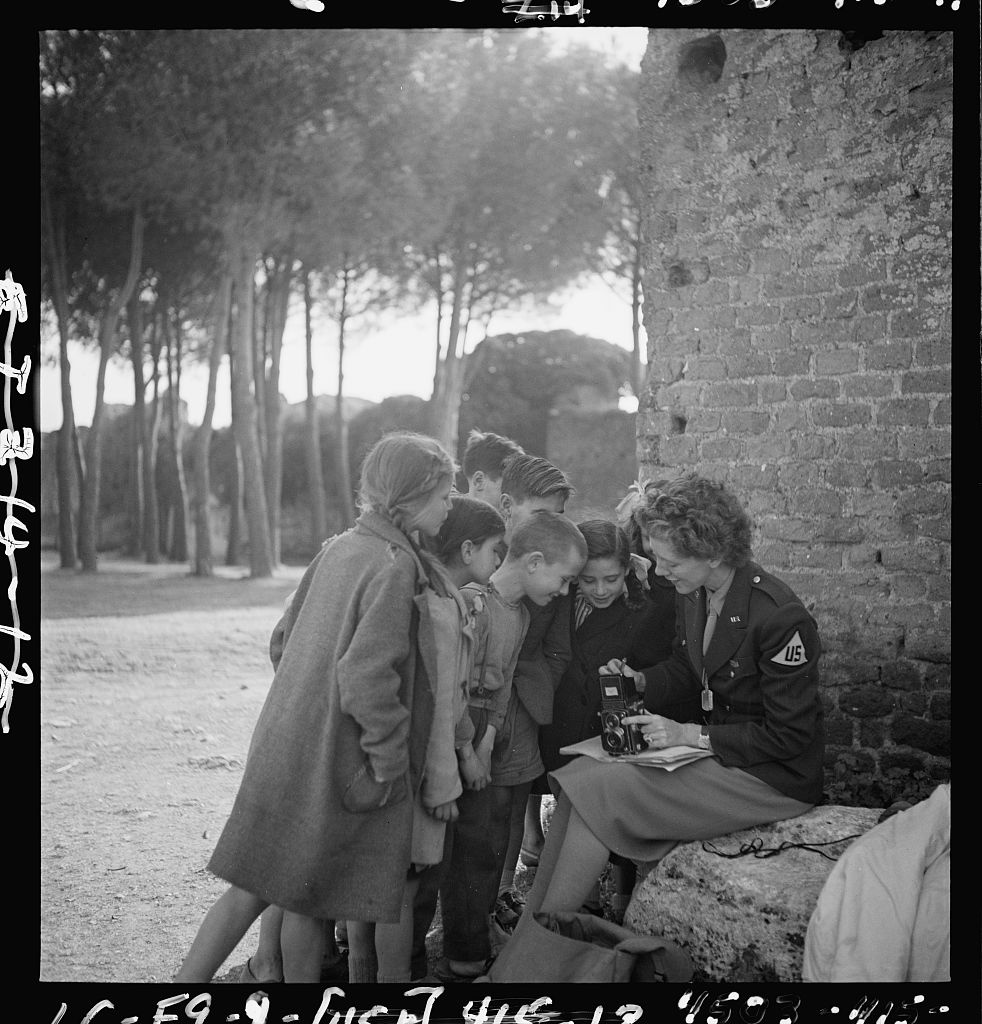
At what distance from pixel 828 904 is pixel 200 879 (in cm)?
268

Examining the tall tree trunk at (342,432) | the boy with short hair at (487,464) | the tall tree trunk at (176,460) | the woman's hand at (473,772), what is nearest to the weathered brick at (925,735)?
the boy with short hair at (487,464)

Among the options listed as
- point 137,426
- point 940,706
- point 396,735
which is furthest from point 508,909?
point 137,426

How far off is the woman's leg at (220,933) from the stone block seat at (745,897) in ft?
4.02

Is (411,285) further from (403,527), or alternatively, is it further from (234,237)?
(403,527)

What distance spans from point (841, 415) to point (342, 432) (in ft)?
50.3

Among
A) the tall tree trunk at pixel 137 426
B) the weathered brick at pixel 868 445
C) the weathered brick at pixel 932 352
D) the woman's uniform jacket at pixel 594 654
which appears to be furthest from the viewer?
the tall tree trunk at pixel 137 426

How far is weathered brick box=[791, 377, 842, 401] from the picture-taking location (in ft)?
15.9

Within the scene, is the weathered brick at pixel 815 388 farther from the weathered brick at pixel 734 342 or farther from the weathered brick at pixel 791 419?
the weathered brick at pixel 734 342

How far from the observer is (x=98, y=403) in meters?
14.5

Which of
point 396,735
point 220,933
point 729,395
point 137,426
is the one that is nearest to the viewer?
point 396,735

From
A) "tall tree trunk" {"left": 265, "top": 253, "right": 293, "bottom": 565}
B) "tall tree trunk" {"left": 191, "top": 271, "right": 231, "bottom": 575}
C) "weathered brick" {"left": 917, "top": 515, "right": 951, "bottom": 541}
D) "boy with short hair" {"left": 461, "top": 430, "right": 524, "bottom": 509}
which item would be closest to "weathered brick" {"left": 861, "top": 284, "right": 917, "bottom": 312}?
"weathered brick" {"left": 917, "top": 515, "right": 951, "bottom": 541}

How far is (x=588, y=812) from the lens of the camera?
3260 millimetres

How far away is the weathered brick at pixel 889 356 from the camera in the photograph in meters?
4.71

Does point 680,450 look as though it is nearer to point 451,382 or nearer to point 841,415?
point 841,415
